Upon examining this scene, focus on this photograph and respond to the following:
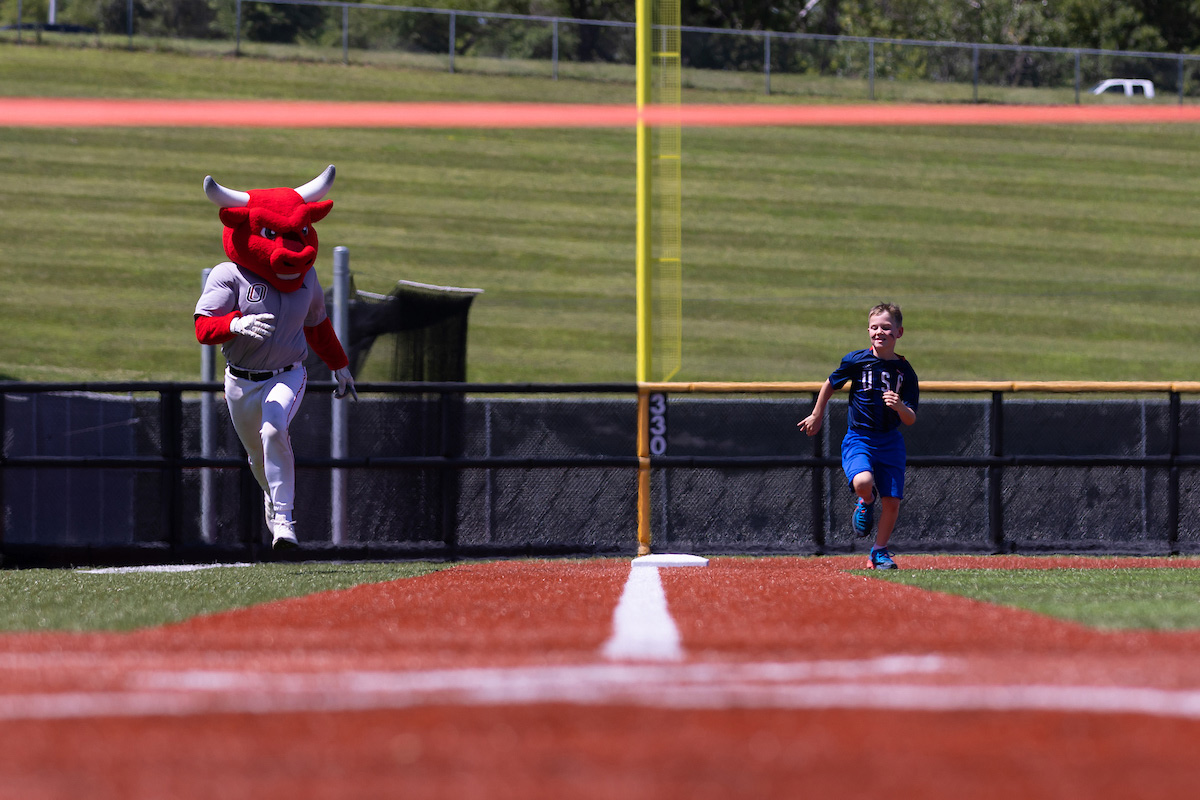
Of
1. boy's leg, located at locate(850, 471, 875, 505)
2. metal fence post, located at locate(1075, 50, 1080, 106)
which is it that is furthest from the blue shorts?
metal fence post, located at locate(1075, 50, 1080, 106)

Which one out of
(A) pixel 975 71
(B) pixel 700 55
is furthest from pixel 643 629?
(A) pixel 975 71

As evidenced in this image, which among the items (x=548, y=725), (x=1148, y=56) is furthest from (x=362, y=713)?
(x=1148, y=56)

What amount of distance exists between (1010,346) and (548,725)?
2015 cm

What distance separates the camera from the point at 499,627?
4.04 m

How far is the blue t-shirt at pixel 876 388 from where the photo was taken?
7473mm

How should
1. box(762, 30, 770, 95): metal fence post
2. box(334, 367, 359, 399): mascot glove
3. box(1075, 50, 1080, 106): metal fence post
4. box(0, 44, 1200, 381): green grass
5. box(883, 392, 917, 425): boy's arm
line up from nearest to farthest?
box(883, 392, 917, 425): boy's arm < box(334, 367, 359, 399): mascot glove < box(0, 44, 1200, 381): green grass < box(762, 30, 770, 95): metal fence post < box(1075, 50, 1080, 106): metal fence post

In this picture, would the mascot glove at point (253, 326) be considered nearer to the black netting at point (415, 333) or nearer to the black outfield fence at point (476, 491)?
the black outfield fence at point (476, 491)

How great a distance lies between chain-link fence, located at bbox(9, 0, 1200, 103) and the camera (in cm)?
3077

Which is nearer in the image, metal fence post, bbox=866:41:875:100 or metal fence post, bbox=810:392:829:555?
metal fence post, bbox=810:392:829:555

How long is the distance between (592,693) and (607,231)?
2317cm

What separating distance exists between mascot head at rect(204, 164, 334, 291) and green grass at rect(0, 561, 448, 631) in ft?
5.19

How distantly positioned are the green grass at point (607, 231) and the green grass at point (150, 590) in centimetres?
1091

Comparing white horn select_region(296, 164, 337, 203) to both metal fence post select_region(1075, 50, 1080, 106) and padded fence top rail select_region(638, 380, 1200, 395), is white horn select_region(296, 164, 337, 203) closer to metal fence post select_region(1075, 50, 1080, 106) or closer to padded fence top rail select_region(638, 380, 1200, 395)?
padded fence top rail select_region(638, 380, 1200, 395)

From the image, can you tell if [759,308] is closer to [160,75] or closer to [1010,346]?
[1010,346]
